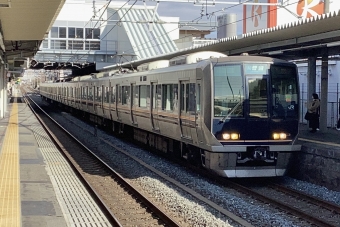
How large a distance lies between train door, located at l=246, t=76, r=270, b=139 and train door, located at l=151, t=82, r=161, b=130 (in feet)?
13.2

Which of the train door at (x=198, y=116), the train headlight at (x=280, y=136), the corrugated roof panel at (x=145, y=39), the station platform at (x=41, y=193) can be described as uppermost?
the corrugated roof panel at (x=145, y=39)

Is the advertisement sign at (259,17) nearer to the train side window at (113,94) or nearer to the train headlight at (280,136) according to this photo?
the train side window at (113,94)

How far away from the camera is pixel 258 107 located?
11422 mm

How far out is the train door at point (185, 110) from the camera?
1239cm

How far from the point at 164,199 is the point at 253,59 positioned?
11.5ft

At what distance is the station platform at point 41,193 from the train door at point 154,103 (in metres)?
2.64

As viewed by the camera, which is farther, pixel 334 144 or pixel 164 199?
pixel 334 144

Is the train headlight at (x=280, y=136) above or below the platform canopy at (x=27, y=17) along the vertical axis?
below

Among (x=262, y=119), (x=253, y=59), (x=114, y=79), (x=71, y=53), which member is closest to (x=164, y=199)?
(x=262, y=119)

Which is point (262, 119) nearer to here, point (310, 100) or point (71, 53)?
point (310, 100)

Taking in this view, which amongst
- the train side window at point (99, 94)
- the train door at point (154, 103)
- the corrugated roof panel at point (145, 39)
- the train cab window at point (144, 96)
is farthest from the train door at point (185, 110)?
the corrugated roof panel at point (145, 39)

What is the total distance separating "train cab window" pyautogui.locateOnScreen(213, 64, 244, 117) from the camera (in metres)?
11.2

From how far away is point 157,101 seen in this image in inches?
594

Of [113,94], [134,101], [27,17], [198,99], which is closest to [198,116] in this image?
[198,99]
